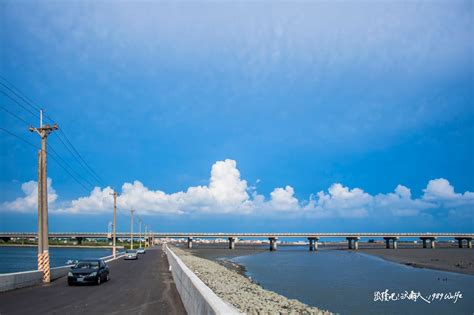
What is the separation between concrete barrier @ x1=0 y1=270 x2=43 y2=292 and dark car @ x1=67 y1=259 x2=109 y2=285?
2.30m

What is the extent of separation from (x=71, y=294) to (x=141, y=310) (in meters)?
7.02

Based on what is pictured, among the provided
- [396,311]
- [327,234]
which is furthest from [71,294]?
[327,234]

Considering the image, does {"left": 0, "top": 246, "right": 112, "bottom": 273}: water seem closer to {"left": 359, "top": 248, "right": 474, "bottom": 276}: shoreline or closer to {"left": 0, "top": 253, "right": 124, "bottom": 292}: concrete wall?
{"left": 0, "top": 253, "right": 124, "bottom": 292}: concrete wall

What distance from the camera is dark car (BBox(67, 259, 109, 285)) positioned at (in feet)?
84.7

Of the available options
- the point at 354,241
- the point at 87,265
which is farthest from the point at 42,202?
the point at 354,241

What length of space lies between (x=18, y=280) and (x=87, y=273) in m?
3.71

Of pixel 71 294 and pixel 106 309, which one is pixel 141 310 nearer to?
pixel 106 309

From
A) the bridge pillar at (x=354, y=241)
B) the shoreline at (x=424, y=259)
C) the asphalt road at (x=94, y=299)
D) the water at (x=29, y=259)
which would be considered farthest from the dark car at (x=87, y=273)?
the bridge pillar at (x=354, y=241)

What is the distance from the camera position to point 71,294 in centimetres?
2177

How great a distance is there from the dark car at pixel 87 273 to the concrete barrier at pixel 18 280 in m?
2.30

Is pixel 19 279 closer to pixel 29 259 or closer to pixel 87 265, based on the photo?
pixel 87 265

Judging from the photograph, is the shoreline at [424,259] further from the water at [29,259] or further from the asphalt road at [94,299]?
the water at [29,259]

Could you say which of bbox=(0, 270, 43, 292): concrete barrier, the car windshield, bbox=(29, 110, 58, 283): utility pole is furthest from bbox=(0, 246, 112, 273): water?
the car windshield

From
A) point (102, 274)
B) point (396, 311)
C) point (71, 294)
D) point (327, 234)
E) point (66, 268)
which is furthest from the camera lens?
point (327, 234)
